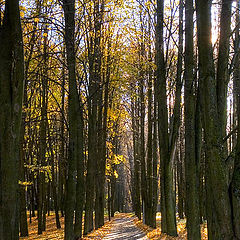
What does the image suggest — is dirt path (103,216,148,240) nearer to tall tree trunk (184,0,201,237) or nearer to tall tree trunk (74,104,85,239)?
tall tree trunk (74,104,85,239)

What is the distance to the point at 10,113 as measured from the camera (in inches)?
207

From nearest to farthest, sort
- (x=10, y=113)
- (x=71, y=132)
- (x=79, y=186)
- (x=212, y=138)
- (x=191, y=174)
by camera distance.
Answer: (x=212, y=138), (x=10, y=113), (x=191, y=174), (x=71, y=132), (x=79, y=186)

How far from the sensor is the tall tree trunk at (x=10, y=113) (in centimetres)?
502

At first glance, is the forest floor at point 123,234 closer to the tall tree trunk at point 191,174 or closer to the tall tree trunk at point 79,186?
the tall tree trunk at point 79,186

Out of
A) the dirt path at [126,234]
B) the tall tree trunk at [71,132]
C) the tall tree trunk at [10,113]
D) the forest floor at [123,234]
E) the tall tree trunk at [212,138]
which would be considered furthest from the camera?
the dirt path at [126,234]

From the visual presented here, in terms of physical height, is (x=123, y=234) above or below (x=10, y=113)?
below

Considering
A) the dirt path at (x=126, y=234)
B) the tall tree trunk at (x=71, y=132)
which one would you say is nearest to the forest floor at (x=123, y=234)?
the dirt path at (x=126, y=234)

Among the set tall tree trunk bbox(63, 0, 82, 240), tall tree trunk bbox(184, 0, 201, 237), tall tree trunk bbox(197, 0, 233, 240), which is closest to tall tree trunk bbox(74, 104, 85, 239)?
tall tree trunk bbox(63, 0, 82, 240)

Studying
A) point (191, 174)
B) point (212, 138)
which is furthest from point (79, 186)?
point (212, 138)

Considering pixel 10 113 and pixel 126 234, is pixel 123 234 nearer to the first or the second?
pixel 126 234

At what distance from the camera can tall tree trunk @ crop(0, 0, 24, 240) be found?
16.5 ft

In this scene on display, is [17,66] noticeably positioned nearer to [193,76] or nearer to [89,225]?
[193,76]

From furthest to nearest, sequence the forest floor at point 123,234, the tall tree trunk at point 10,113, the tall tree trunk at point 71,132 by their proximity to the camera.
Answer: the forest floor at point 123,234 < the tall tree trunk at point 71,132 < the tall tree trunk at point 10,113

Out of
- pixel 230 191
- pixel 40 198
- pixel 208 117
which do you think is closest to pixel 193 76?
pixel 208 117
